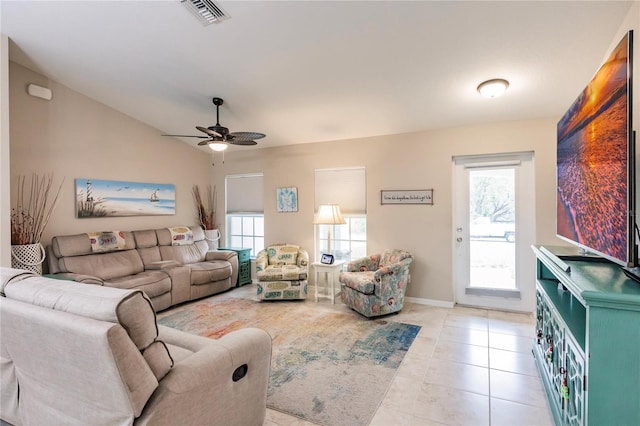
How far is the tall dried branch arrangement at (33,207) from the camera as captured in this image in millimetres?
3512

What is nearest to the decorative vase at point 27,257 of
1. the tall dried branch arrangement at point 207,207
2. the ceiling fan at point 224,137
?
the ceiling fan at point 224,137

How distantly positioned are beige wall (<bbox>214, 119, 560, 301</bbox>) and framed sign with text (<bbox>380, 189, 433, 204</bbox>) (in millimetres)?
64

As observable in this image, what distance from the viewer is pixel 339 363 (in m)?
2.72

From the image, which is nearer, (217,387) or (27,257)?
(217,387)

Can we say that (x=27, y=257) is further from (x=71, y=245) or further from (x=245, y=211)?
(x=245, y=211)

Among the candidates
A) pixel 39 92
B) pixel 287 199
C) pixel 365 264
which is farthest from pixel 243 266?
pixel 39 92

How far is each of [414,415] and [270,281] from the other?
2813 millimetres

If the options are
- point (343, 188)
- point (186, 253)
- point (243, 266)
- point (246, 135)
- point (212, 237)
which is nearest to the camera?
point (246, 135)

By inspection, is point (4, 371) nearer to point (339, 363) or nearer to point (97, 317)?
point (97, 317)

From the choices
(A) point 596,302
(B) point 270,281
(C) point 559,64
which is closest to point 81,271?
(B) point 270,281

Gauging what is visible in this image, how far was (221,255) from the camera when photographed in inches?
205

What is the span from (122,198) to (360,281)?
3.70 meters

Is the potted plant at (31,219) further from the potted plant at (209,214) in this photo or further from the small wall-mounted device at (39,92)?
the potted plant at (209,214)

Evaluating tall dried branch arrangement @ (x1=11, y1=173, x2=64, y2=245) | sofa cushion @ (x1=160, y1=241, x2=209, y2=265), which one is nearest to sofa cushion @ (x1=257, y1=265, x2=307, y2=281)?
sofa cushion @ (x1=160, y1=241, x2=209, y2=265)
